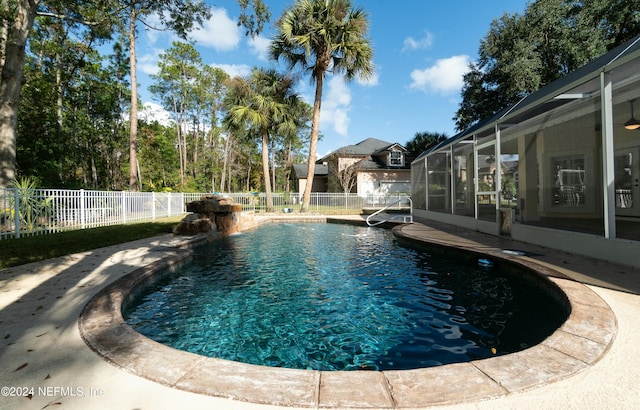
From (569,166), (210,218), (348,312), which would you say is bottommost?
(348,312)

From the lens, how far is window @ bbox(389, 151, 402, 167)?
25.7 m

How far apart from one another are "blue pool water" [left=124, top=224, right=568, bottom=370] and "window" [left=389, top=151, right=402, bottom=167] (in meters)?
20.6

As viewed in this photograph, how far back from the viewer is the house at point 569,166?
425 cm

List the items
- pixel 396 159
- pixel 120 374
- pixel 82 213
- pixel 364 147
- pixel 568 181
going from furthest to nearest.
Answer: pixel 364 147, pixel 396 159, pixel 82 213, pixel 568 181, pixel 120 374

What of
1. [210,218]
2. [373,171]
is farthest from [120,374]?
[373,171]

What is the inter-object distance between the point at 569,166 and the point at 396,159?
19605 millimetres

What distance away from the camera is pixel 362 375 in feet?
6.00

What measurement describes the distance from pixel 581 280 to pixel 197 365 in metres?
4.28

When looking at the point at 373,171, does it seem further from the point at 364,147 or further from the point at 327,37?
the point at 327,37

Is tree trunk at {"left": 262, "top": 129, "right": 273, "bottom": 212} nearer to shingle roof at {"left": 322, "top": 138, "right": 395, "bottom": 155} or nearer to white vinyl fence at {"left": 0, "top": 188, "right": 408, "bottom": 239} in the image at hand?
white vinyl fence at {"left": 0, "top": 188, "right": 408, "bottom": 239}

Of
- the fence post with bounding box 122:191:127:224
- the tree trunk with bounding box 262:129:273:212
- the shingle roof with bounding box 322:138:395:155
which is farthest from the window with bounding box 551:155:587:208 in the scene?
the shingle roof with bounding box 322:138:395:155

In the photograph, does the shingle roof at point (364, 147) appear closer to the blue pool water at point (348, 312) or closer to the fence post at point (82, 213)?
the fence post at point (82, 213)

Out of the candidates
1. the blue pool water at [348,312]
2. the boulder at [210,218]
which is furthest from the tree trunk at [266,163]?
the blue pool water at [348,312]

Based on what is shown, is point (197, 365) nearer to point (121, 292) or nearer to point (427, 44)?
point (121, 292)
